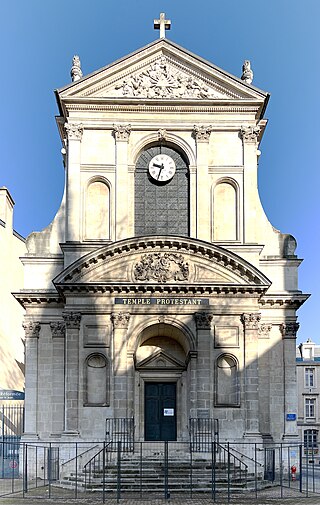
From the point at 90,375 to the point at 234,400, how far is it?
17.8ft

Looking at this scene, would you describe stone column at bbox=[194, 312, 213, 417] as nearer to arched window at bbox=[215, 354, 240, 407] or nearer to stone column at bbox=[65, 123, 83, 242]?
arched window at bbox=[215, 354, 240, 407]

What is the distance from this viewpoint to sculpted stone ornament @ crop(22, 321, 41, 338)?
104 feet

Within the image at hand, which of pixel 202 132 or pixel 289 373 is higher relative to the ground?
pixel 202 132

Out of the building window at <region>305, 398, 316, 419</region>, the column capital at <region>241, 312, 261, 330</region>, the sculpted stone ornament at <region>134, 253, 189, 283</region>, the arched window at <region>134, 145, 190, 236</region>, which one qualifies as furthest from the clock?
the building window at <region>305, 398, 316, 419</region>

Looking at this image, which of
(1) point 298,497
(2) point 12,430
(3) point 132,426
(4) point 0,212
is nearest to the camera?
(1) point 298,497

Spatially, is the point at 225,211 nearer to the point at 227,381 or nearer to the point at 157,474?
the point at 227,381

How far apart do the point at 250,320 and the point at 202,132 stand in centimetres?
789

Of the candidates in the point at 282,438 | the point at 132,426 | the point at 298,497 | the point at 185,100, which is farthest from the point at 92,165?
the point at 298,497

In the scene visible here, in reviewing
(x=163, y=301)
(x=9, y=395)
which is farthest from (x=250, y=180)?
(x=9, y=395)

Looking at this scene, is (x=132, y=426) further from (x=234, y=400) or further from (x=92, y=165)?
(x=92, y=165)

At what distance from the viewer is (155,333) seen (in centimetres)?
3134

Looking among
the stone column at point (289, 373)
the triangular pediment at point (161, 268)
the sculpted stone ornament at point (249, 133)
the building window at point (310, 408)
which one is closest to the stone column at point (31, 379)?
the triangular pediment at point (161, 268)

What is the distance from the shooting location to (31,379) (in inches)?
1237

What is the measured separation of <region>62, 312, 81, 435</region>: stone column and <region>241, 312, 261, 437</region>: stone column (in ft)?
20.3
